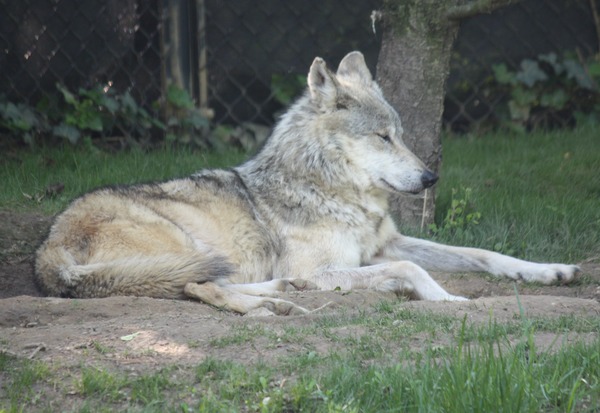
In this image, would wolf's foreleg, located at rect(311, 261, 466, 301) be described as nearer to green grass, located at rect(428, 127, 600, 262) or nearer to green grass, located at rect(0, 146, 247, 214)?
green grass, located at rect(428, 127, 600, 262)

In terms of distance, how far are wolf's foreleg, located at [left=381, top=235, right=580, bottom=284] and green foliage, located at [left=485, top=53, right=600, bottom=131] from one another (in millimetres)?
3617

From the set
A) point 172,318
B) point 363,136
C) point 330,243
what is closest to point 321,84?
point 363,136

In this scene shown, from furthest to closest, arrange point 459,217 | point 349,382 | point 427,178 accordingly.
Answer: point 459,217, point 427,178, point 349,382

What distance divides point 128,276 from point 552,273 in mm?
2477

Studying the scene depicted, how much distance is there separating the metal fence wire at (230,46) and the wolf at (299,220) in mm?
2799

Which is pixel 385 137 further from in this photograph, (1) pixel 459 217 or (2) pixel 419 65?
(1) pixel 459 217

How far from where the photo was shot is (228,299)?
4.75 metres

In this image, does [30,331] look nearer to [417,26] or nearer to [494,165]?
[417,26]

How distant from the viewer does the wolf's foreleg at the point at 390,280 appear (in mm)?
5039

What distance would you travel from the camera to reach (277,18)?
8734mm

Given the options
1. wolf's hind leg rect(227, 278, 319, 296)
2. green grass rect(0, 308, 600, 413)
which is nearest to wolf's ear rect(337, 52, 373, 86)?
wolf's hind leg rect(227, 278, 319, 296)

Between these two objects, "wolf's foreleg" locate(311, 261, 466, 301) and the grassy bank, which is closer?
"wolf's foreleg" locate(311, 261, 466, 301)

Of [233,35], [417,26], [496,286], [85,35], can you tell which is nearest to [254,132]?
[233,35]

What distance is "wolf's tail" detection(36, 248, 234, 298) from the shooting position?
15.5 feet
